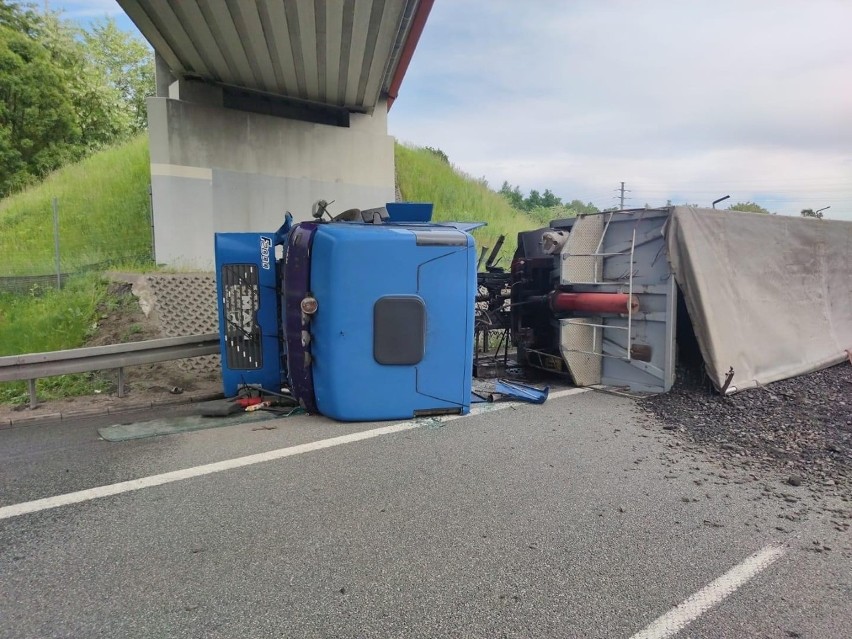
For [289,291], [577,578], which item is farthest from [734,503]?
[289,291]

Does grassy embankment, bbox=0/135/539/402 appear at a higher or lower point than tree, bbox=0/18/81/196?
lower

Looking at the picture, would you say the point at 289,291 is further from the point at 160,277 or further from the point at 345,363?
the point at 160,277

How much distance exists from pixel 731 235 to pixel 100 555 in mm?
6679

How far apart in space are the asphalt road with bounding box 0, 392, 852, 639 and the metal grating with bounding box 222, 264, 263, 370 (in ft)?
4.61

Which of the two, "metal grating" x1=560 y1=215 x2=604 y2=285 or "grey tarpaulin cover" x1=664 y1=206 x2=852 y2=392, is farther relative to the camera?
"metal grating" x1=560 y1=215 x2=604 y2=285

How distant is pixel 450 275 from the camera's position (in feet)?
15.5

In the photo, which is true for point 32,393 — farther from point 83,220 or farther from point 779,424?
point 83,220

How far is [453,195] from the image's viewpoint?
20.2 m

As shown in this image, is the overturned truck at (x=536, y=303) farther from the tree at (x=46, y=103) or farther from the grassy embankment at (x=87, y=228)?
the tree at (x=46, y=103)

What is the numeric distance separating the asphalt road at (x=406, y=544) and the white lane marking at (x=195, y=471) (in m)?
0.08

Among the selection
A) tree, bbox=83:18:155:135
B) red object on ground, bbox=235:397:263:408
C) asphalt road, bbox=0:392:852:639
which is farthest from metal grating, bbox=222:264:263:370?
tree, bbox=83:18:155:135

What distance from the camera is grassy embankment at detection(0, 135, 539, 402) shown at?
7160 mm

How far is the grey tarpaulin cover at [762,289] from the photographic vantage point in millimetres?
5637

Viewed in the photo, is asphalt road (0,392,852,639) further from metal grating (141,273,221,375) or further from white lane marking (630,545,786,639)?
metal grating (141,273,221,375)
